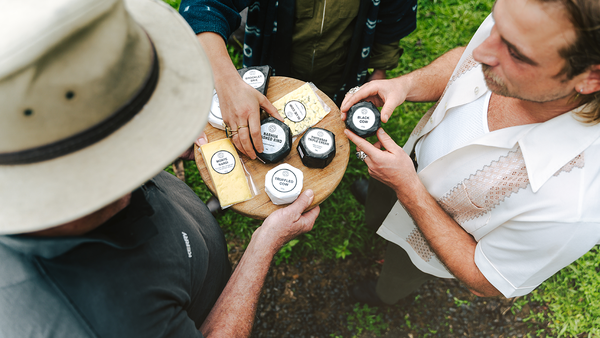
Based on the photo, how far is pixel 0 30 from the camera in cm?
65

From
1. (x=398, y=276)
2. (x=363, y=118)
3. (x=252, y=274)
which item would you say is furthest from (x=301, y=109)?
(x=398, y=276)

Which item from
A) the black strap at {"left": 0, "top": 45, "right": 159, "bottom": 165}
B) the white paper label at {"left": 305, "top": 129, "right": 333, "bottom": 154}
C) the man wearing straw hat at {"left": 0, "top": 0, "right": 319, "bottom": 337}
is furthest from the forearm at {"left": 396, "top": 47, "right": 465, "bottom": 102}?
the black strap at {"left": 0, "top": 45, "right": 159, "bottom": 165}

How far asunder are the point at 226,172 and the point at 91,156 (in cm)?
99

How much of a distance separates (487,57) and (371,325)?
2.34 m

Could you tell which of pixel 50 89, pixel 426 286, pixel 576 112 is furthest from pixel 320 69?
pixel 426 286

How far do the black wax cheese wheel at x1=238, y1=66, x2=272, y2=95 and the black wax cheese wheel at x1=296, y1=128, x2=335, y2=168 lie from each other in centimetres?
42

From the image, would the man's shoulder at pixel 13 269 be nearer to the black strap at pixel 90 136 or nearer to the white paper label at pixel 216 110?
the black strap at pixel 90 136

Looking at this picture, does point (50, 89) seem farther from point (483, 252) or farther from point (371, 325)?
point (371, 325)

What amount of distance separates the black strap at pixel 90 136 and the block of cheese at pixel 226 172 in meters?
0.92

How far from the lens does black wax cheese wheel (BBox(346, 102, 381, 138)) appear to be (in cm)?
174

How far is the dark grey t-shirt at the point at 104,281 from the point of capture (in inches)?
32.1

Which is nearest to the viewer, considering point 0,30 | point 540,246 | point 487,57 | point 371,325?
point 0,30

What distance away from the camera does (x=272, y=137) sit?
1.76 metres

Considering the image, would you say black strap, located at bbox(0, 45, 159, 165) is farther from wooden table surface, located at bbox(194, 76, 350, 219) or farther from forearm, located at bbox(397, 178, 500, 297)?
forearm, located at bbox(397, 178, 500, 297)
